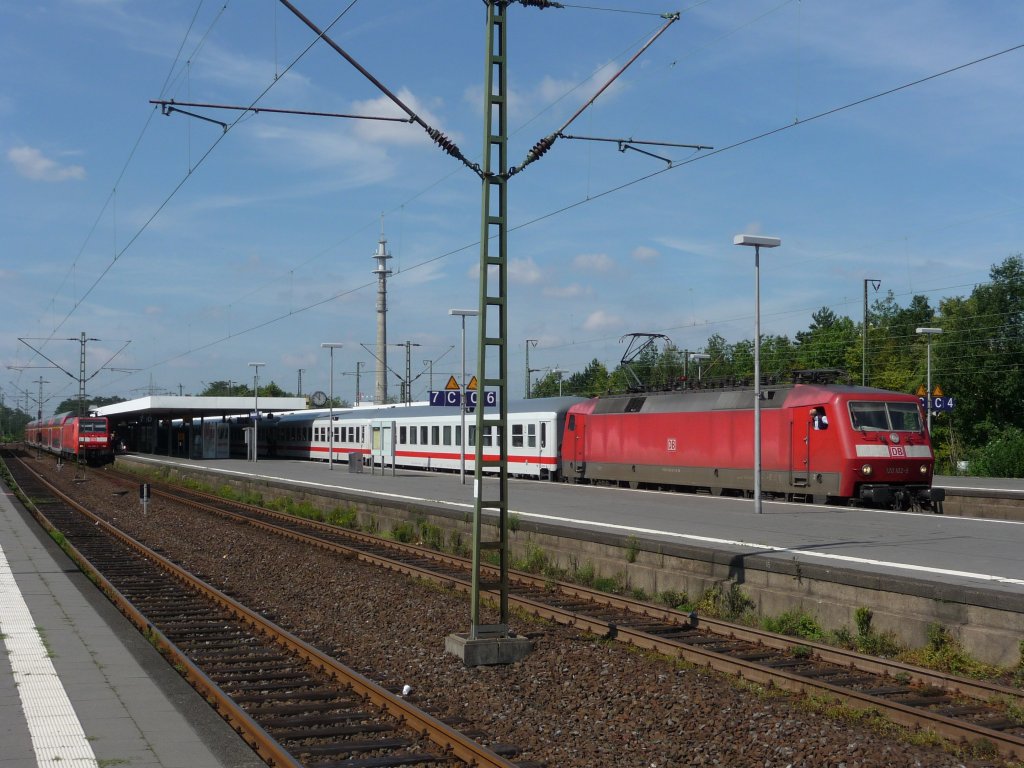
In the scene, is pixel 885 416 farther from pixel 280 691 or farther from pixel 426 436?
pixel 426 436

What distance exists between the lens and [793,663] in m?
10.4

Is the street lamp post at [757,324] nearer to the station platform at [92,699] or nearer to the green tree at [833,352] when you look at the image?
the station platform at [92,699]

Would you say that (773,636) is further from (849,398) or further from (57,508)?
(57,508)

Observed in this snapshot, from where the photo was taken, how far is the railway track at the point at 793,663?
8305 millimetres

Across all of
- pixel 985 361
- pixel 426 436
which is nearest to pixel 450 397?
pixel 426 436

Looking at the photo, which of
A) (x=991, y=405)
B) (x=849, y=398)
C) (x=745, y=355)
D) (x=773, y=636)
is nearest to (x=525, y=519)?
(x=849, y=398)

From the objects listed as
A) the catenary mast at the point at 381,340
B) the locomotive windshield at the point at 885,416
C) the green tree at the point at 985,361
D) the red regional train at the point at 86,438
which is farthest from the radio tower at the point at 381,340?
the locomotive windshield at the point at 885,416

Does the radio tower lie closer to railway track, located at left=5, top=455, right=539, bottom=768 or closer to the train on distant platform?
the train on distant platform

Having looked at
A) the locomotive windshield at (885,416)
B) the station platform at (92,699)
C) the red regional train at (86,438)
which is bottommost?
the station platform at (92,699)

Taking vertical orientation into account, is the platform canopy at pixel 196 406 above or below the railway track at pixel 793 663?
above

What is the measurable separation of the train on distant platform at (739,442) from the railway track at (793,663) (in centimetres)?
279

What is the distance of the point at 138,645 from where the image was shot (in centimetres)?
1137

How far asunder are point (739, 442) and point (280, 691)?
57.3 feet

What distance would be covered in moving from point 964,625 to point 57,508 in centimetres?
2809
